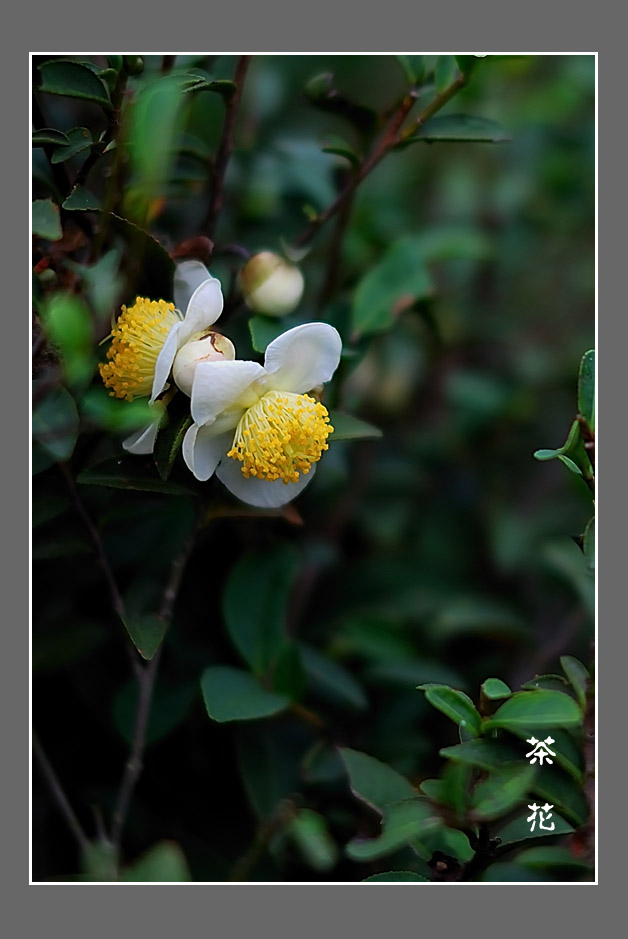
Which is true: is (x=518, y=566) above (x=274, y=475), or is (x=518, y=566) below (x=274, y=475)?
below

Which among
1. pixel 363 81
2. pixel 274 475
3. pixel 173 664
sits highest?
pixel 363 81

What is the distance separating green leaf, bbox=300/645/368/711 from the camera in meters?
0.85

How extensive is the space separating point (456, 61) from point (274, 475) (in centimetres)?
38

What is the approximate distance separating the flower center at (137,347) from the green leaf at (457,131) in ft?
0.87

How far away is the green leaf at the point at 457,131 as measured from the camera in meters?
0.74

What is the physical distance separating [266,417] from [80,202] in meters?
0.20

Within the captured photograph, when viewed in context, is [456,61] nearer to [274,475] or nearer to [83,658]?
[274,475]

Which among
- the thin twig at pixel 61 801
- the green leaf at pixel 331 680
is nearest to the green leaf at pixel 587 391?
the green leaf at pixel 331 680

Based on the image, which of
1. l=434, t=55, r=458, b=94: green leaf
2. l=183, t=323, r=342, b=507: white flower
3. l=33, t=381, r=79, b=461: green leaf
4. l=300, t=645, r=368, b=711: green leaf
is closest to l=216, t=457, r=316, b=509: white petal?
l=183, t=323, r=342, b=507: white flower

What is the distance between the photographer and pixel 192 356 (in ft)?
2.01

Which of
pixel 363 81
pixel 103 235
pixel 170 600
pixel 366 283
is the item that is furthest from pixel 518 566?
pixel 363 81

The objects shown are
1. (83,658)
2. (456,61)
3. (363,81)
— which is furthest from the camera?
(363,81)

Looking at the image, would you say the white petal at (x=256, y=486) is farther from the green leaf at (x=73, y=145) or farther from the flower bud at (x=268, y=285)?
the green leaf at (x=73, y=145)

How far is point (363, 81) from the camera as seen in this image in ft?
4.65
